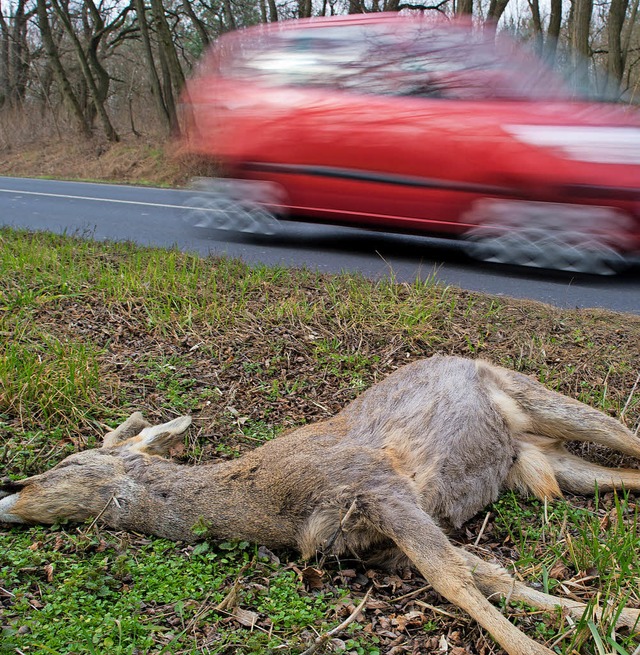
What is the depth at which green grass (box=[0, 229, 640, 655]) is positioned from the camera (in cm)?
287

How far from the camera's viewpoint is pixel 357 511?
319 cm

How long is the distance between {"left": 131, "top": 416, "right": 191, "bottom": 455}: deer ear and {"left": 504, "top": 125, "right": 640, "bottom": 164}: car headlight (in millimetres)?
4294

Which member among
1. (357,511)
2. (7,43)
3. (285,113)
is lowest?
(357,511)

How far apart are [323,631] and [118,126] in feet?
92.5

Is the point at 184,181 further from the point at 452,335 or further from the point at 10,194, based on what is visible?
the point at 452,335

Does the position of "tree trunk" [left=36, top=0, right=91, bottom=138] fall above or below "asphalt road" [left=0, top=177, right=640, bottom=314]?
above

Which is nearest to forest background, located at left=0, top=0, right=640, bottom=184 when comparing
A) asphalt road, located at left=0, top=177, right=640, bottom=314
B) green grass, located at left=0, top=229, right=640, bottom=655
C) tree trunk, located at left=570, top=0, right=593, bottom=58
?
tree trunk, located at left=570, top=0, right=593, bottom=58

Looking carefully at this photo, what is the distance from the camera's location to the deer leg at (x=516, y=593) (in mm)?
2816

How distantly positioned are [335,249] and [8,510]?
17.4 feet

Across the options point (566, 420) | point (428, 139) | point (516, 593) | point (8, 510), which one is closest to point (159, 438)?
point (8, 510)

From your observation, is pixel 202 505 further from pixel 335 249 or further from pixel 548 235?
pixel 335 249

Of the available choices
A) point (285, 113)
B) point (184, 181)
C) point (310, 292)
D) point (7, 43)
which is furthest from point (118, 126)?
point (310, 292)

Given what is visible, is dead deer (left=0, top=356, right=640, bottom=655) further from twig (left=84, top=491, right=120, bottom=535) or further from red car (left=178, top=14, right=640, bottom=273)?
red car (left=178, top=14, right=640, bottom=273)

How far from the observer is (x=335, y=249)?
816cm
